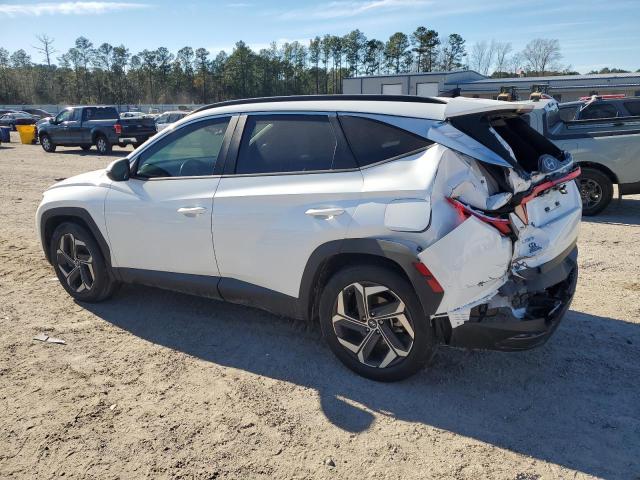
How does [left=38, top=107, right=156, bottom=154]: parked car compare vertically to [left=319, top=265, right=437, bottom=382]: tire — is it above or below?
above

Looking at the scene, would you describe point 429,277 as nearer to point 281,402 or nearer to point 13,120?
point 281,402

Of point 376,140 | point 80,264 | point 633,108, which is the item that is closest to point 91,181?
point 80,264

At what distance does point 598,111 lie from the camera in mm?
9750

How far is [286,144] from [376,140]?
0.73 meters

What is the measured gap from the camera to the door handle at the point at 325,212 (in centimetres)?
331

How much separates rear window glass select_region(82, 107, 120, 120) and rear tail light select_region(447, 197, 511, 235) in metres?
20.2

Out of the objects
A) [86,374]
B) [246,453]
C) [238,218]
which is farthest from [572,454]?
[86,374]

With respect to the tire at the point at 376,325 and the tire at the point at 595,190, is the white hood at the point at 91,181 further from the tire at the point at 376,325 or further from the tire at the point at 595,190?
the tire at the point at 595,190

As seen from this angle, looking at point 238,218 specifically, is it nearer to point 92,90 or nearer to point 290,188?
point 290,188

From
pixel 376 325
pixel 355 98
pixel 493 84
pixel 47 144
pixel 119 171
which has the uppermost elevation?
pixel 493 84

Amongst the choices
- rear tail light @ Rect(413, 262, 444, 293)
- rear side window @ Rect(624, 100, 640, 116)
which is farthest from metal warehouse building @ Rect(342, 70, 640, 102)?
rear tail light @ Rect(413, 262, 444, 293)

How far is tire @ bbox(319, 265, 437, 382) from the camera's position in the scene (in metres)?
3.17

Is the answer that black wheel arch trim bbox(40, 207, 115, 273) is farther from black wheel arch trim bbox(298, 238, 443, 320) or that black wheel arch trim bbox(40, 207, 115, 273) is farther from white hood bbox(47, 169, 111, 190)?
black wheel arch trim bbox(298, 238, 443, 320)

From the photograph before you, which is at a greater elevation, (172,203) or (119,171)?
(119,171)
